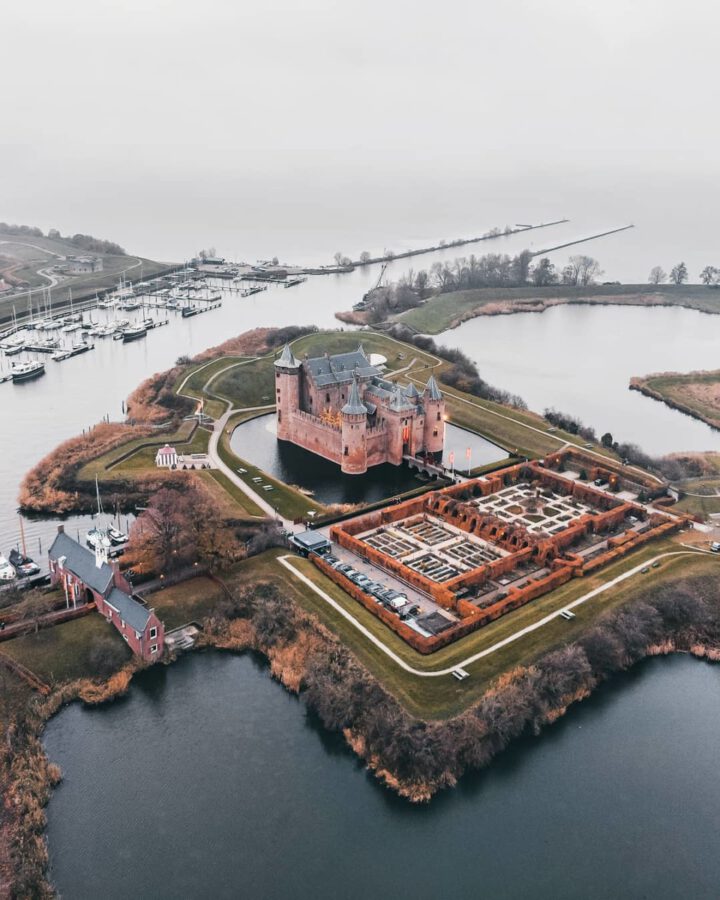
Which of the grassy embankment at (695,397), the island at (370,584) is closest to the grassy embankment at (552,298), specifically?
the grassy embankment at (695,397)

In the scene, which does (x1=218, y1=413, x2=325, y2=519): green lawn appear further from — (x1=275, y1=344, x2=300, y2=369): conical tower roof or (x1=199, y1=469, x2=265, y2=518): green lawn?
(x1=275, y1=344, x2=300, y2=369): conical tower roof

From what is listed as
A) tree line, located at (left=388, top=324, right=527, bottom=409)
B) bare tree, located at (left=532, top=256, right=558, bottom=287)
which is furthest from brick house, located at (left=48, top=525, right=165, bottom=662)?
bare tree, located at (left=532, top=256, right=558, bottom=287)

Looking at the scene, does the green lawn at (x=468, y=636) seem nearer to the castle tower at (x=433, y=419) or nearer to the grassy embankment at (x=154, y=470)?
the grassy embankment at (x=154, y=470)

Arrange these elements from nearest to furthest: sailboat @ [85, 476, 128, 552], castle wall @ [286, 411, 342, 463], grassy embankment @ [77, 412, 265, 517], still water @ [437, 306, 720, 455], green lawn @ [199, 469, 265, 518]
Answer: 1. sailboat @ [85, 476, 128, 552]
2. green lawn @ [199, 469, 265, 518]
3. grassy embankment @ [77, 412, 265, 517]
4. castle wall @ [286, 411, 342, 463]
5. still water @ [437, 306, 720, 455]

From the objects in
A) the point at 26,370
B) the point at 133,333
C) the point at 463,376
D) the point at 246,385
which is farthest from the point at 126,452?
the point at 133,333

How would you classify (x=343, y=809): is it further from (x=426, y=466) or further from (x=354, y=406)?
(x=354, y=406)

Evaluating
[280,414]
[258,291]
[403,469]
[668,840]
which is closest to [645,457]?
[403,469]

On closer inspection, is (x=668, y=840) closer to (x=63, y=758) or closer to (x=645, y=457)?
(x=63, y=758)
